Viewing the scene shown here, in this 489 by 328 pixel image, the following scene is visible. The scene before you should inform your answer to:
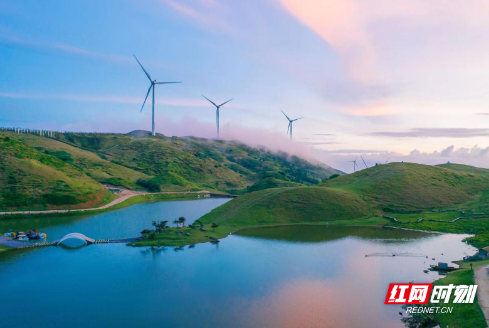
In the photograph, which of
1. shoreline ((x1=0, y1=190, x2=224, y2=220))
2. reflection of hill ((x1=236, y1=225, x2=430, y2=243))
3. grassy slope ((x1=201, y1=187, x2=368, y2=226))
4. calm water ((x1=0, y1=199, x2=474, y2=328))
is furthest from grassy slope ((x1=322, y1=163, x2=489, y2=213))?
shoreline ((x1=0, y1=190, x2=224, y2=220))

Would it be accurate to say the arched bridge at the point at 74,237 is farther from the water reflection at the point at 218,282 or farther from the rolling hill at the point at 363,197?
the rolling hill at the point at 363,197

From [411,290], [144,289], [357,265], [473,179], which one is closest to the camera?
[411,290]

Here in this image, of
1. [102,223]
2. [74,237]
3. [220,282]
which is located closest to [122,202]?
[102,223]

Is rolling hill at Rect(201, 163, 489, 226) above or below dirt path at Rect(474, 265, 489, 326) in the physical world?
above

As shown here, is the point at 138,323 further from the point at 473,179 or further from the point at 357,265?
the point at 473,179

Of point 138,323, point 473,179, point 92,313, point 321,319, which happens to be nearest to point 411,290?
point 321,319

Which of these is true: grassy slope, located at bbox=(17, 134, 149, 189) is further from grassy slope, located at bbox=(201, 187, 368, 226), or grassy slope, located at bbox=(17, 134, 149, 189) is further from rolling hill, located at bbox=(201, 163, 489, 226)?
grassy slope, located at bbox=(201, 187, 368, 226)
